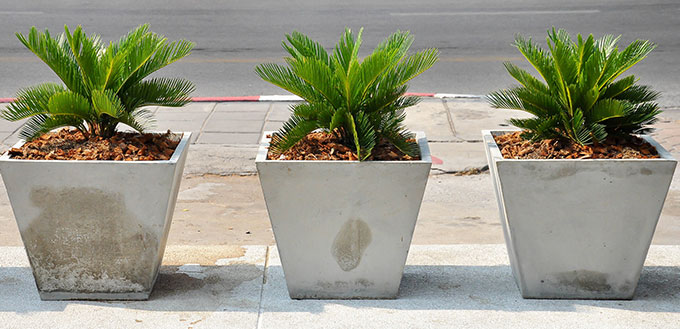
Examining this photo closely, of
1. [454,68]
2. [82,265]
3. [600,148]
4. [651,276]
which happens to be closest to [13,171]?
[82,265]

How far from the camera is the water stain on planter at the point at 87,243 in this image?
355 cm

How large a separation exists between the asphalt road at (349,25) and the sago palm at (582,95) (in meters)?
4.93

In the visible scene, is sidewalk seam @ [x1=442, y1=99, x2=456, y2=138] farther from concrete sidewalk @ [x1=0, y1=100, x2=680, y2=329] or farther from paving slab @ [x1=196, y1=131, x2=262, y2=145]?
paving slab @ [x1=196, y1=131, x2=262, y2=145]

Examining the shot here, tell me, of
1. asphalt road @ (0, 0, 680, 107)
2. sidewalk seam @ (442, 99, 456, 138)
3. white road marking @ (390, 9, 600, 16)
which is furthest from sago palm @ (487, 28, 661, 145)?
white road marking @ (390, 9, 600, 16)

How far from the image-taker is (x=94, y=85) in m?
3.70

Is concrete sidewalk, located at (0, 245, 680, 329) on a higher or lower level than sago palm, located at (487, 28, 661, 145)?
lower

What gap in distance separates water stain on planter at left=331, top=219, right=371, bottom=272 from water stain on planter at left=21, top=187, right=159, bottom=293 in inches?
31.7

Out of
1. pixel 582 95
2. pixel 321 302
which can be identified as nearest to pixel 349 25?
pixel 582 95

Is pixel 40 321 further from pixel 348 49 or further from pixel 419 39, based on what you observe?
pixel 419 39

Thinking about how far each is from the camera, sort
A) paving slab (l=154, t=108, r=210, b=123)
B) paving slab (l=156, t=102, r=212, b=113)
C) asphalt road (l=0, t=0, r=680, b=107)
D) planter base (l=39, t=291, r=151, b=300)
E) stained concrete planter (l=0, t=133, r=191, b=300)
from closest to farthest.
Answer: stained concrete planter (l=0, t=133, r=191, b=300)
planter base (l=39, t=291, r=151, b=300)
paving slab (l=154, t=108, r=210, b=123)
paving slab (l=156, t=102, r=212, b=113)
asphalt road (l=0, t=0, r=680, b=107)

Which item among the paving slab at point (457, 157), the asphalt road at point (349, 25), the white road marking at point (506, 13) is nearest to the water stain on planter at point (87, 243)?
the paving slab at point (457, 157)

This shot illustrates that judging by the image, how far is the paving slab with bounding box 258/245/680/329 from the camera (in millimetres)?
3559

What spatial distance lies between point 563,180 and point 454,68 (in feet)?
21.2

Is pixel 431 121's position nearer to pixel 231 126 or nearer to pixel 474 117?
pixel 474 117
